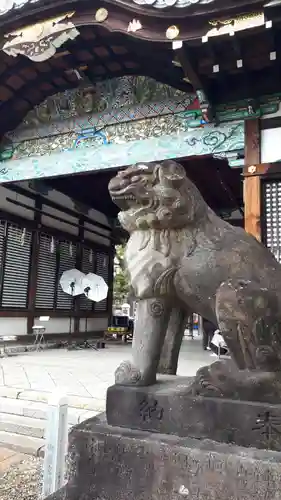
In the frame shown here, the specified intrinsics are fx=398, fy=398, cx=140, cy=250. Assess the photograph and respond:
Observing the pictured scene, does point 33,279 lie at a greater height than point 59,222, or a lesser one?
lesser

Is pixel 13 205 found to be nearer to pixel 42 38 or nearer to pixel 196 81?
pixel 42 38

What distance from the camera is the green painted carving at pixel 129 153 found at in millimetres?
5594

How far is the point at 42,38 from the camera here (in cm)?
498

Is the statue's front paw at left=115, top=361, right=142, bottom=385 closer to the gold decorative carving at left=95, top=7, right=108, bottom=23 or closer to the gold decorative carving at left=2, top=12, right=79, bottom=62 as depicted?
the gold decorative carving at left=95, top=7, right=108, bottom=23

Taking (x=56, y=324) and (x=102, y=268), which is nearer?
(x=56, y=324)

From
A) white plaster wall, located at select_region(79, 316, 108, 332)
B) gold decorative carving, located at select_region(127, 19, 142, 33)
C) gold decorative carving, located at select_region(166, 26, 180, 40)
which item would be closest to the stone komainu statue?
gold decorative carving, located at select_region(166, 26, 180, 40)

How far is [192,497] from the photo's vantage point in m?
1.57

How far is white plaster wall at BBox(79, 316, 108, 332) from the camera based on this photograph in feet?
39.0

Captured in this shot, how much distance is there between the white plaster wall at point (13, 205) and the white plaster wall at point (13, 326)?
2491 millimetres

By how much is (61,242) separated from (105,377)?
596 centimetres

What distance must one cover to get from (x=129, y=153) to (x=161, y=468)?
5.12 meters

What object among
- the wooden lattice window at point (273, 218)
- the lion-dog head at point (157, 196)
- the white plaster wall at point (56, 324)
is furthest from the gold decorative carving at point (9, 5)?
the white plaster wall at point (56, 324)

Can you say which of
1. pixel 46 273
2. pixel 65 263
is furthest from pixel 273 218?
pixel 65 263

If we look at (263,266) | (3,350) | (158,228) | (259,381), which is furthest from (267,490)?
(3,350)
